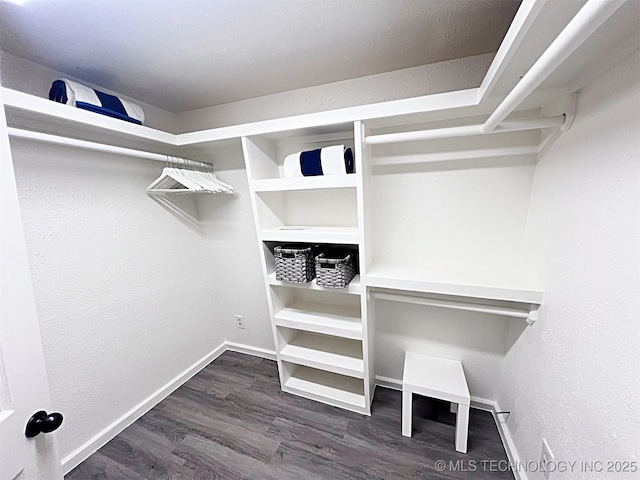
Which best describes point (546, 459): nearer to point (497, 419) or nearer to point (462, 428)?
point (462, 428)

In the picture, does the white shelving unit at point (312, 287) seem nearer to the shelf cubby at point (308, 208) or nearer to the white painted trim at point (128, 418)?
the shelf cubby at point (308, 208)

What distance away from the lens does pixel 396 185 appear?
4.98 ft

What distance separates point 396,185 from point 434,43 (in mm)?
706

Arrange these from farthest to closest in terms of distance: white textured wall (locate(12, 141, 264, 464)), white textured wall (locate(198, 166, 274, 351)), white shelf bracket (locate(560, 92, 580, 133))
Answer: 1. white textured wall (locate(198, 166, 274, 351))
2. white textured wall (locate(12, 141, 264, 464))
3. white shelf bracket (locate(560, 92, 580, 133))

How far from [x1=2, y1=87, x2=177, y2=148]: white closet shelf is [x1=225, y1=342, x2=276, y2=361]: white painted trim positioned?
1838mm

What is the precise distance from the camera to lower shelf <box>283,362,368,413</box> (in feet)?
5.37

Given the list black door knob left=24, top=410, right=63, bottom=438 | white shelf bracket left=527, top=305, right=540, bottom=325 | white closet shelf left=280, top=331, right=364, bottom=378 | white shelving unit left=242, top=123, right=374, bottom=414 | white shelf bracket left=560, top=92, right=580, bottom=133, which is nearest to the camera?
black door knob left=24, top=410, right=63, bottom=438

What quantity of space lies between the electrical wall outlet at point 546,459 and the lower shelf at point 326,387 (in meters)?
0.87

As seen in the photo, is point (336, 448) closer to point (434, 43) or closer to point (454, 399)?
point (454, 399)

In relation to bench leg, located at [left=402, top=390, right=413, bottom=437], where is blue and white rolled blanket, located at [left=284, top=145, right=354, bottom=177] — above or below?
above

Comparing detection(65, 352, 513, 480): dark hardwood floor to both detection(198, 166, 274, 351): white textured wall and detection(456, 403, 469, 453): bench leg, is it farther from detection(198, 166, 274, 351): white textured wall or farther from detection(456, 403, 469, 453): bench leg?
detection(198, 166, 274, 351): white textured wall

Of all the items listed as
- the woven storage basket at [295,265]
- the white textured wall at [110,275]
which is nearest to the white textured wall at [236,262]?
the white textured wall at [110,275]

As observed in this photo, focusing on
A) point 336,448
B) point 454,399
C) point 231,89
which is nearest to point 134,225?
point 231,89

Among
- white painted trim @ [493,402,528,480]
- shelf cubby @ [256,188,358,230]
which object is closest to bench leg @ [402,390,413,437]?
white painted trim @ [493,402,528,480]
